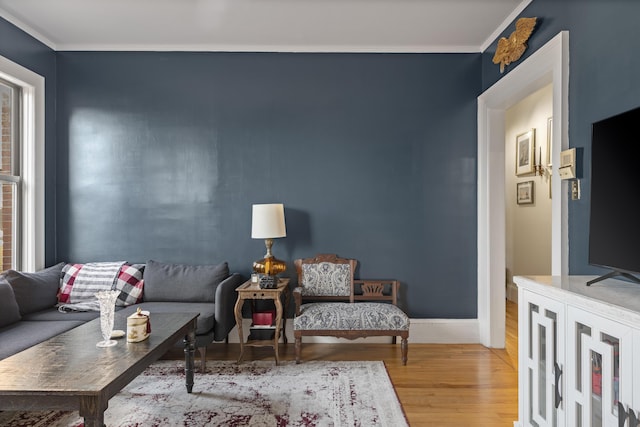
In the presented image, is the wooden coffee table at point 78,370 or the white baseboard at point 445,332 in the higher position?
the wooden coffee table at point 78,370

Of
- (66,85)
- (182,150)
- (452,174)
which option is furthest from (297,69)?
(66,85)

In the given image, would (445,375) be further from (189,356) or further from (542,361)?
(189,356)

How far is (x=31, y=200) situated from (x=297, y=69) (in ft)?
9.30

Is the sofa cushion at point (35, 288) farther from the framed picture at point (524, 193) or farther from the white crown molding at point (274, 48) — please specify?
the framed picture at point (524, 193)

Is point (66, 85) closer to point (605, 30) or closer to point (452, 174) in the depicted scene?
point (452, 174)

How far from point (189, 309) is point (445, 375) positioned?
2168 millimetres

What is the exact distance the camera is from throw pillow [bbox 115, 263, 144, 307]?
3.69 metres

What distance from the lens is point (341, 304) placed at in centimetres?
376

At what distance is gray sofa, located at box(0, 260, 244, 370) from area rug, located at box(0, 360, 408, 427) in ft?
1.14

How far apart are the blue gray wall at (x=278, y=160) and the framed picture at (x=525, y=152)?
1713 millimetres

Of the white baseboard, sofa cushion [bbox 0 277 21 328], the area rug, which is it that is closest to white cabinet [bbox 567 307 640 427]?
the area rug

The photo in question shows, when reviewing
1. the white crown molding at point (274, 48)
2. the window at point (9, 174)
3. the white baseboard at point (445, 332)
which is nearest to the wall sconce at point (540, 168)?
the white crown molding at point (274, 48)

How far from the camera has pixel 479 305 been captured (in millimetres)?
4117

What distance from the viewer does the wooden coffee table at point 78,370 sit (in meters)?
1.72
